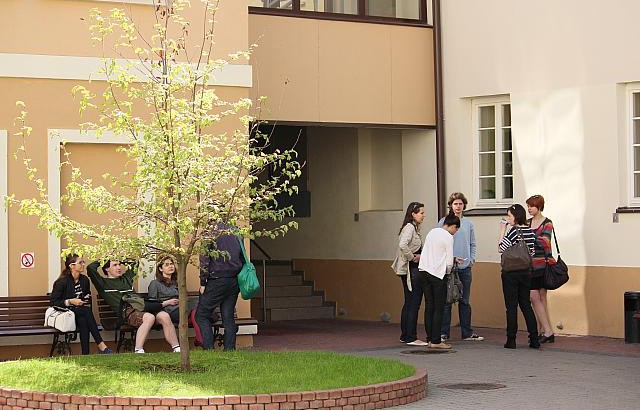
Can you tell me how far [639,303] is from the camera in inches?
597

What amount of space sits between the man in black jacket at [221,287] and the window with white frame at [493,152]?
5.93 meters

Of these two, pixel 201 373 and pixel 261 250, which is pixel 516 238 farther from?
pixel 261 250

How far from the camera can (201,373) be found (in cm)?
1152

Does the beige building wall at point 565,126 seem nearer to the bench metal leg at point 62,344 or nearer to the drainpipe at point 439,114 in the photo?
the drainpipe at point 439,114

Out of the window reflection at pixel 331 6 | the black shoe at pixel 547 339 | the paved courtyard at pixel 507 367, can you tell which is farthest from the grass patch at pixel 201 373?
the window reflection at pixel 331 6

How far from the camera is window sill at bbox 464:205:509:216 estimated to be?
60.0 ft

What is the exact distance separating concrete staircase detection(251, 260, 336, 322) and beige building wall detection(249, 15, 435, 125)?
413 centimetres

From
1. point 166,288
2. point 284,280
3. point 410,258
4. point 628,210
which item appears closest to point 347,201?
point 284,280

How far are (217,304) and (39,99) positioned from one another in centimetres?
357

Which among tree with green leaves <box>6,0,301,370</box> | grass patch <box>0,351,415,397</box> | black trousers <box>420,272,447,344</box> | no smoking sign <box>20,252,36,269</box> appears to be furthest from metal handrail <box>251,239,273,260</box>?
tree with green leaves <box>6,0,301,370</box>

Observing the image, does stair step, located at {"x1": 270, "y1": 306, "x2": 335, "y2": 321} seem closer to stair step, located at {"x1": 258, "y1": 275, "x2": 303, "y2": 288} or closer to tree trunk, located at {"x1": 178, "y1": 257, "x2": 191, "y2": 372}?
stair step, located at {"x1": 258, "y1": 275, "x2": 303, "y2": 288}

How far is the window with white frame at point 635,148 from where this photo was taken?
16.6 meters

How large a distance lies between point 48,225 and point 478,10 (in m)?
9.37

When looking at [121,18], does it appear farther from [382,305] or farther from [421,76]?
[382,305]
